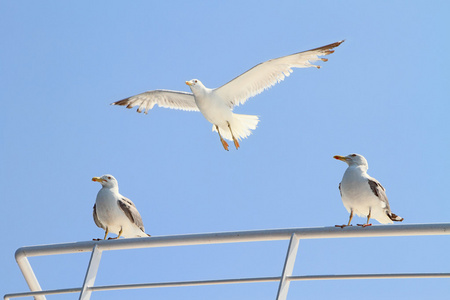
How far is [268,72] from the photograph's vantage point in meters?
11.3

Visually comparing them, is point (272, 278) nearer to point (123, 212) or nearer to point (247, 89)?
point (123, 212)

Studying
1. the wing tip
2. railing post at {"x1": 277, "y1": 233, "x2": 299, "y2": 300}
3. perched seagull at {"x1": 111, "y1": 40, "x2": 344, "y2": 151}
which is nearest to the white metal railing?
railing post at {"x1": 277, "y1": 233, "x2": 299, "y2": 300}

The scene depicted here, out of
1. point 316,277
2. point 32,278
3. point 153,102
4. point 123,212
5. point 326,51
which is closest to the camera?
point 316,277

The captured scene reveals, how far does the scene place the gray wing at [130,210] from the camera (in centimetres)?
662

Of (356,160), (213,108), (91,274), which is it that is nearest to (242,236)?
(91,274)

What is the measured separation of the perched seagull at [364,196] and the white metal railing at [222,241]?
2059 millimetres

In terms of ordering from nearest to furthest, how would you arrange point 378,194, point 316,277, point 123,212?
point 316,277 < point 378,194 < point 123,212

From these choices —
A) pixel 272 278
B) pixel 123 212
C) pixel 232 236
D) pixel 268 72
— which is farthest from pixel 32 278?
pixel 268 72

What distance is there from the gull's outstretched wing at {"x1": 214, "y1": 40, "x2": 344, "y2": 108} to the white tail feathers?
1.09ft

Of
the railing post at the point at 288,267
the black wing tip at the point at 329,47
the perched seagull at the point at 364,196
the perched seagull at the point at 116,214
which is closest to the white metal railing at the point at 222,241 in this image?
the railing post at the point at 288,267

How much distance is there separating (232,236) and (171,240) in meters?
0.35

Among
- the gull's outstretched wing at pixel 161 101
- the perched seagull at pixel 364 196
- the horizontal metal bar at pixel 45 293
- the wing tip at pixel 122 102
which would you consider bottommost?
the horizontal metal bar at pixel 45 293

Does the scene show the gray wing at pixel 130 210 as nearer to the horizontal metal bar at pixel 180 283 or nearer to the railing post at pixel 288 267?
the horizontal metal bar at pixel 180 283

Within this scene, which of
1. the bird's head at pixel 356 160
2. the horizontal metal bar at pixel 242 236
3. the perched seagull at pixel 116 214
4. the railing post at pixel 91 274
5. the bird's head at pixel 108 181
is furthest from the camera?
the bird's head at pixel 108 181
